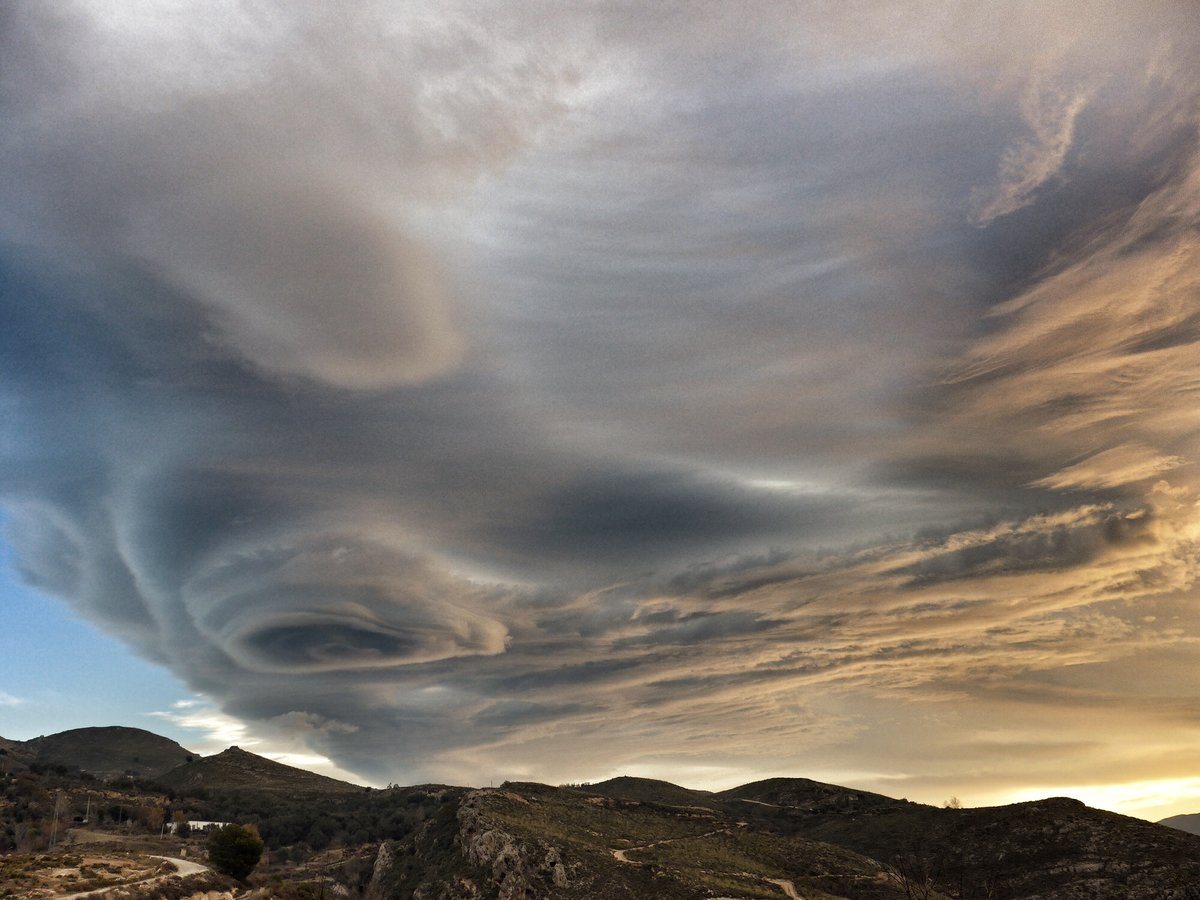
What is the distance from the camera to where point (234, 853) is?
11169 cm

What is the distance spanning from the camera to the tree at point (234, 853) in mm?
111625

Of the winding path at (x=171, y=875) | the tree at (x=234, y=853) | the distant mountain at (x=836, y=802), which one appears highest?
the distant mountain at (x=836, y=802)

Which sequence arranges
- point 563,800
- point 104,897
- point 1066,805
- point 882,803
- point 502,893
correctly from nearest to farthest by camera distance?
point 104,897 < point 502,893 < point 1066,805 < point 563,800 < point 882,803

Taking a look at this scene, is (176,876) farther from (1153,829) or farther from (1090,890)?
(1153,829)

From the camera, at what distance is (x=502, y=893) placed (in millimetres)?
88625

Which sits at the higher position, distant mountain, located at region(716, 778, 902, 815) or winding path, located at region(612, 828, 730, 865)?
distant mountain, located at region(716, 778, 902, 815)

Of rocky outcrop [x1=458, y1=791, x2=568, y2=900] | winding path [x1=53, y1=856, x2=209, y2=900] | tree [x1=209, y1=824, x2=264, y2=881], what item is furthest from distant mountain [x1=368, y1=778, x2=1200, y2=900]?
winding path [x1=53, y1=856, x2=209, y2=900]

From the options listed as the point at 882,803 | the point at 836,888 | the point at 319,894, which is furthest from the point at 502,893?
the point at 882,803

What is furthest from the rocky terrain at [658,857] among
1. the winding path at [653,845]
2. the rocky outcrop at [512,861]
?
the winding path at [653,845]

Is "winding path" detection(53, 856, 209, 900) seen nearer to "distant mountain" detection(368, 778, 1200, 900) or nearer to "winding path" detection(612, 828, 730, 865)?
"distant mountain" detection(368, 778, 1200, 900)

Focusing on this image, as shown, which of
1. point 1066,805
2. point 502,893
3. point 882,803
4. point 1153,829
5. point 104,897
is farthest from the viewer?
point 882,803

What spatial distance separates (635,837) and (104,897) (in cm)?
7092

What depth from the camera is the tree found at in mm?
111625

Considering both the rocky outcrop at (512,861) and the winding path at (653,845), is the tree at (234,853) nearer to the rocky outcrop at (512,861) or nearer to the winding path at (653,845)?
the rocky outcrop at (512,861)
